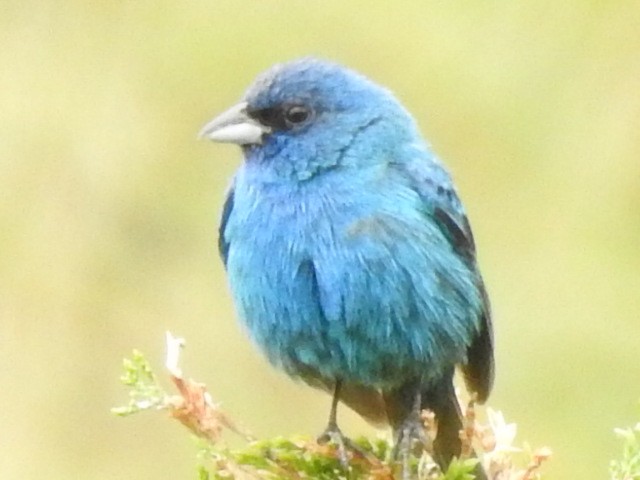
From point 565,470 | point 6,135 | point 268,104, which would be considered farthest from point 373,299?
point 6,135

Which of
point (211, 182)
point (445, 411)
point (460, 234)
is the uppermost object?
point (211, 182)

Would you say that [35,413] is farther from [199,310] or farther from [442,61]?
[442,61]

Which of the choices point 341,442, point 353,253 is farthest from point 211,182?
point 341,442

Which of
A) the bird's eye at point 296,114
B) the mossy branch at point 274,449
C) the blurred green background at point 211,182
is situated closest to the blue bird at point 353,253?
the bird's eye at point 296,114

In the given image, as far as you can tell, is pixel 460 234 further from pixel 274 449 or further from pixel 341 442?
pixel 274 449

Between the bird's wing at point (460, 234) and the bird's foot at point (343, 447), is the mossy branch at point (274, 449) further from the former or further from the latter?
the bird's wing at point (460, 234)

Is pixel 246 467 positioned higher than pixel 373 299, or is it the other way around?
pixel 373 299

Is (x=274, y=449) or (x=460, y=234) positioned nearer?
(x=274, y=449)

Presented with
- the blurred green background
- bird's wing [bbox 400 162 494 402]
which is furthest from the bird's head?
the blurred green background

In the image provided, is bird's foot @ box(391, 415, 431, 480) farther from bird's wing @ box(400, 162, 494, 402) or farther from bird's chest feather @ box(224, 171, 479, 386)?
bird's wing @ box(400, 162, 494, 402)
